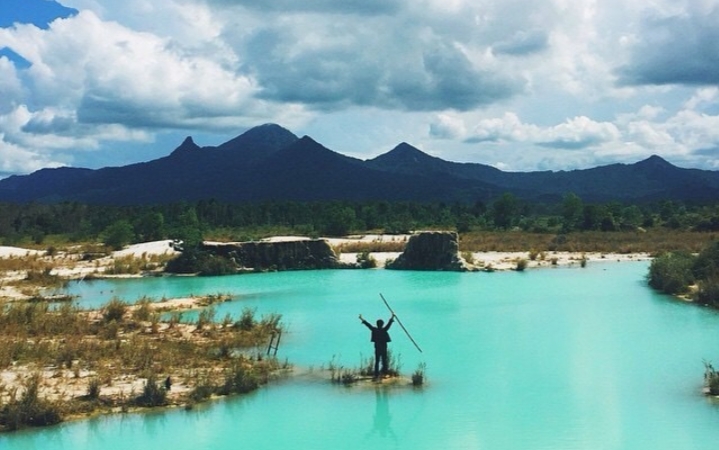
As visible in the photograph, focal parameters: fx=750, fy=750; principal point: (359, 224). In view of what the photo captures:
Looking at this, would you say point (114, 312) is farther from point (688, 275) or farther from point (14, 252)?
point (14, 252)

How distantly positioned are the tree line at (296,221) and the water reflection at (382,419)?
100ft

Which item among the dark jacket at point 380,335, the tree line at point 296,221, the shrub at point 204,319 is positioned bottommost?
the shrub at point 204,319

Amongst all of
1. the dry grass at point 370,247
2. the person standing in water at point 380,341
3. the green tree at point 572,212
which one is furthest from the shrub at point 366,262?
the green tree at point 572,212

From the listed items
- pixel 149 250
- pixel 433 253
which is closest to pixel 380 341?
pixel 433 253

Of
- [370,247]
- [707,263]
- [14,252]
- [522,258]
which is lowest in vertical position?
[522,258]

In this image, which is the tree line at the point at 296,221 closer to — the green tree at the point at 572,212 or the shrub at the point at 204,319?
the green tree at the point at 572,212

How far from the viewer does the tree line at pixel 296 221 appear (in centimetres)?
6575

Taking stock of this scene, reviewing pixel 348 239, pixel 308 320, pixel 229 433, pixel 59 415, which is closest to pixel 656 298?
pixel 308 320

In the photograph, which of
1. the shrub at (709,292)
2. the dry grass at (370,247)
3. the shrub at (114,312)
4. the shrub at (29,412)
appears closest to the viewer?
the shrub at (29,412)

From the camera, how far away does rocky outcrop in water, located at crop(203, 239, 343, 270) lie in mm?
44469

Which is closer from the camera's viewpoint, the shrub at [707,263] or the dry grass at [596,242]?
the shrub at [707,263]

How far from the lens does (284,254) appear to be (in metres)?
45.8

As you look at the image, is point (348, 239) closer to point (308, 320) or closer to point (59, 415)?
point (308, 320)

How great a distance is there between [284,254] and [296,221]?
47.3 meters
